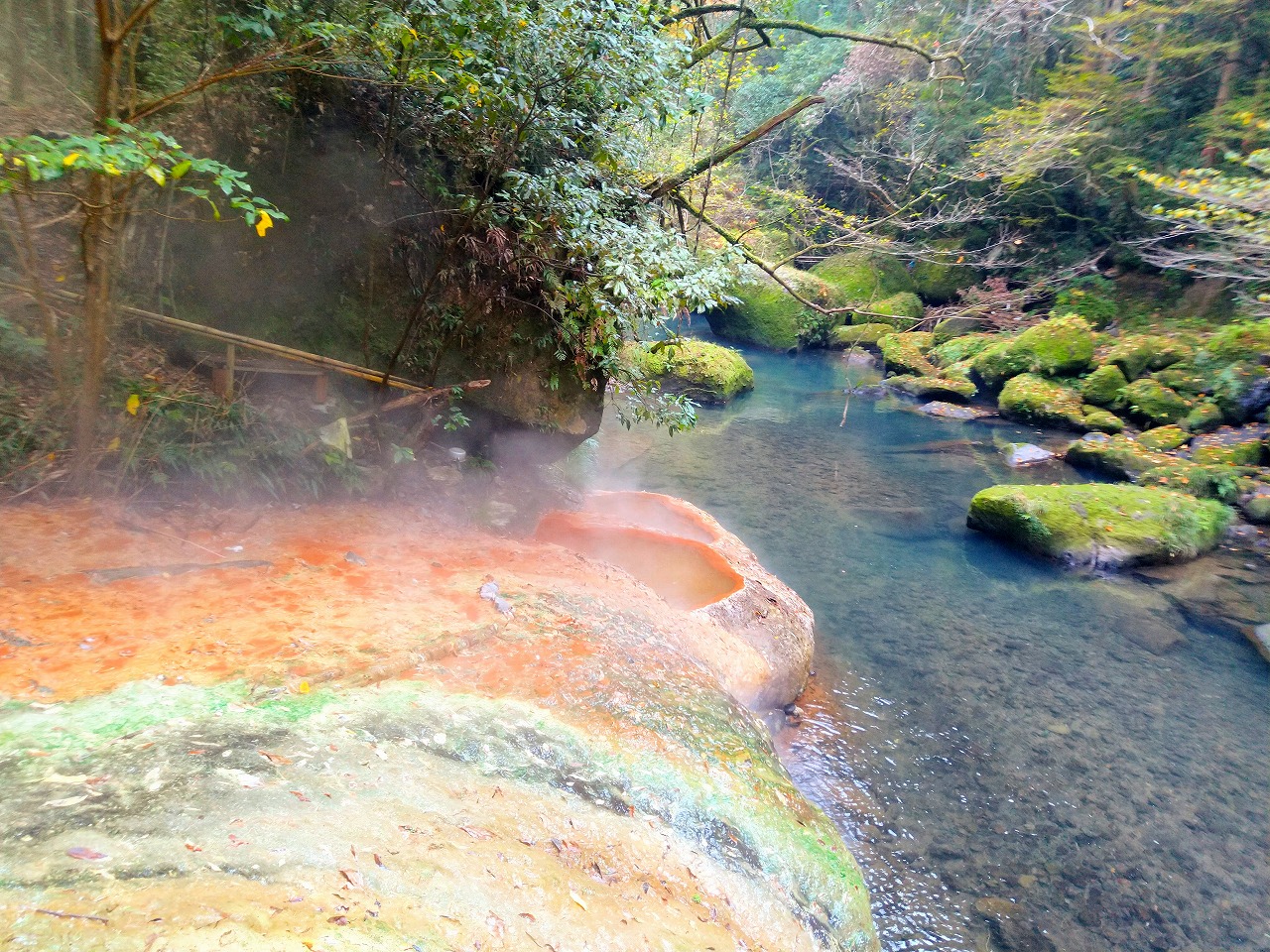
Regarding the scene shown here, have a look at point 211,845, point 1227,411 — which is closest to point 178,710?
point 211,845

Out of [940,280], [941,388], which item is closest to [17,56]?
[941,388]

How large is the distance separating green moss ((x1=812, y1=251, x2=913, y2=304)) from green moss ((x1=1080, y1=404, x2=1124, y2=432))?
8543mm

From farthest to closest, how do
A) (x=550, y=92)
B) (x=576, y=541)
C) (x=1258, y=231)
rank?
(x=1258, y=231)
(x=576, y=541)
(x=550, y=92)

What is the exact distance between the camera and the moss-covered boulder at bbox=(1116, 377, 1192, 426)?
1329 cm

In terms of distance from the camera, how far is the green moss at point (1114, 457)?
1175 centimetres

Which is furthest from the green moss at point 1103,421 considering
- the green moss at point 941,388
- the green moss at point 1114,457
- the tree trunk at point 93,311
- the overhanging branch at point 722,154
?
the tree trunk at point 93,311

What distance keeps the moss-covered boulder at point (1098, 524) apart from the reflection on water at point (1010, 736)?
1.14 feet

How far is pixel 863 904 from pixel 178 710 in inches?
140

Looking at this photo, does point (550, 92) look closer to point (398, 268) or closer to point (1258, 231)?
point (398, 268)

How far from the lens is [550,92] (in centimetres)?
495

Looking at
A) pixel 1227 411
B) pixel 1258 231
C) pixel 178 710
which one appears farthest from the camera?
pixel 1227 411

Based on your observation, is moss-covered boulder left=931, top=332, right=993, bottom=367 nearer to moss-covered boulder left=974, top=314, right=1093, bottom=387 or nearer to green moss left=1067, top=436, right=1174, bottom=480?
moss-covered boulder left=974, top=314, right=1093, bottom=387

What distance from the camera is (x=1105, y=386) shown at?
14523 millimetres

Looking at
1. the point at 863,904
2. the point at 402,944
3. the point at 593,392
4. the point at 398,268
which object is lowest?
the point at 863,904
